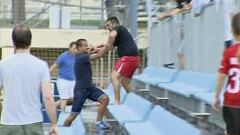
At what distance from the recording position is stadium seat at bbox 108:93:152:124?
8250 millimetres

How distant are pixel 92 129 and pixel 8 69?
459 centimetres

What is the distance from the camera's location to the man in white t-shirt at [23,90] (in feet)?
15.8

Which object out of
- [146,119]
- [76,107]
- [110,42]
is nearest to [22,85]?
[146,119]

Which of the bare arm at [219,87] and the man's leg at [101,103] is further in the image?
the man's leg at [101,103]

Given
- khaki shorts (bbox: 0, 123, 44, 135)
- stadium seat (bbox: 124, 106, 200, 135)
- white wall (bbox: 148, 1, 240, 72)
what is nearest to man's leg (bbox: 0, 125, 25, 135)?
khaki shorts (bbox: 0, 123, 44, 135)

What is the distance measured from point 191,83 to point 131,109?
4.29 feet

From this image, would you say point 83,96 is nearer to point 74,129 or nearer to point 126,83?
point 74,129

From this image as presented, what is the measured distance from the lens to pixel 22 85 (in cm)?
484

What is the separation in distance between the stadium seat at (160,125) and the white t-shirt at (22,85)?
5.31ft

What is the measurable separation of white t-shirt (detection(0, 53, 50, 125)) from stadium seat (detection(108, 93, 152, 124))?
309 cm

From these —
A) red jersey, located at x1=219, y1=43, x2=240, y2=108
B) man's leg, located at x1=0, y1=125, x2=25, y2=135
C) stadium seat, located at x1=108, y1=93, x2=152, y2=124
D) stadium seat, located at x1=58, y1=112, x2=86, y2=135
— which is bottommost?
stadium seat, located at x1=58, y1=112, x2=86, y2=135

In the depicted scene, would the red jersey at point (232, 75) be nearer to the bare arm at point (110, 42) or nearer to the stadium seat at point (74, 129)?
the stadium seat at point (74, 129)

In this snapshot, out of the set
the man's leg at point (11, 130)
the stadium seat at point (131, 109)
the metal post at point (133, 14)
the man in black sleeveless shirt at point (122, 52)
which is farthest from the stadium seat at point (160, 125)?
the metal post at point (133, 14)

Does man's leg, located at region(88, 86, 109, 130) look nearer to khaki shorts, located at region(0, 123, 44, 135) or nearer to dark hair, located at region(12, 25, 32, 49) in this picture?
khaki shorts, located at region(0, 123, 44, 135)
